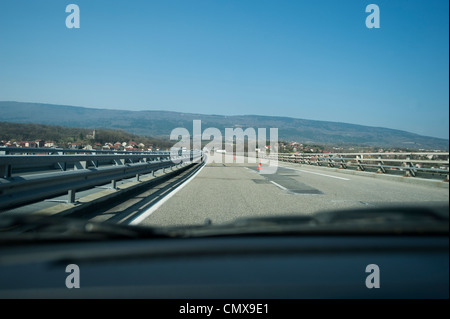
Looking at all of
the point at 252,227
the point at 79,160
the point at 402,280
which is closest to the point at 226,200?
the point at 79,160

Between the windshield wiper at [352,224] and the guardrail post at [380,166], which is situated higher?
the guardrail post at [380,166]

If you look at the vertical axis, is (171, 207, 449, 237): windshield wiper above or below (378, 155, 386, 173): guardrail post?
below

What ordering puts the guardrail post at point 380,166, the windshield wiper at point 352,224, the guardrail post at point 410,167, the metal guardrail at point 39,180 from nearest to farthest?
the windshield wiper at point 352,224, the guardrail post at point 410,167, the guardrail post at point 380,166, the metal guardrail at point 39,180

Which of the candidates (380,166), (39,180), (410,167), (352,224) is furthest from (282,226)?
(39,180)

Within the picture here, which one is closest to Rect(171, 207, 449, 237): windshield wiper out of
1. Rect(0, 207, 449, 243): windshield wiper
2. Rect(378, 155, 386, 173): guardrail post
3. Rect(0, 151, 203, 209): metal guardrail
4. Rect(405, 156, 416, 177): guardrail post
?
Rect(0, 207, 449, 243): windshield wiper

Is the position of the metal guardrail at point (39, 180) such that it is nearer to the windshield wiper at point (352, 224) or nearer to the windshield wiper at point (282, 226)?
the windshield wiper at point (282, 226)

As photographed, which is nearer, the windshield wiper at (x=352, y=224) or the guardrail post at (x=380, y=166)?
the windshield wiper at (x=352, y=224)

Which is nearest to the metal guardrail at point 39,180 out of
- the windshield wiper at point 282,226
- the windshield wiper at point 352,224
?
the windshield wiper at point 282,226

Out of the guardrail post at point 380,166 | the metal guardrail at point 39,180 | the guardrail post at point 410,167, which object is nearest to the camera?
the guardrail post at point 410,167

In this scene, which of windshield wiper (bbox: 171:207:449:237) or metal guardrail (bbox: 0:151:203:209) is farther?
metal guardrail (bbox: 0:151:203:209)

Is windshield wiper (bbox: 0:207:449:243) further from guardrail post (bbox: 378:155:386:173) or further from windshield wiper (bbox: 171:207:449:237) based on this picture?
guardrail post (bbox: 378:155:386:173)

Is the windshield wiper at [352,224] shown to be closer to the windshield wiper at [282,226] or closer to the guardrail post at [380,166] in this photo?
the windshield wiper at [282,226]
